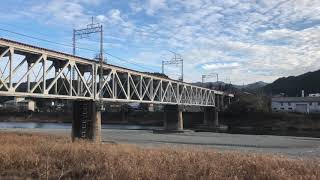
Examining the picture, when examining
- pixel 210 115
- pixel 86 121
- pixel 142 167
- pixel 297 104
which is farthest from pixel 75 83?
pixel 297 104

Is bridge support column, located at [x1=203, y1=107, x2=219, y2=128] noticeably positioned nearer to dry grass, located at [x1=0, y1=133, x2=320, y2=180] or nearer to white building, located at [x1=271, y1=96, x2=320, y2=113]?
white building, located at [x1=271, y1=96, x2=320, y2=113]

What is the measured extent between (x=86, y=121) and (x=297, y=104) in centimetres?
13614

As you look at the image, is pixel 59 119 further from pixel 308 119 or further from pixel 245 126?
pixel 308 119

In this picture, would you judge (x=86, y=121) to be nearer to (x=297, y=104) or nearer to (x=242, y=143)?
(x=242, y=143)

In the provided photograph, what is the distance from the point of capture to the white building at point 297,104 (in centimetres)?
17562

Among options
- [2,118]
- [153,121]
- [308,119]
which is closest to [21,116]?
[2,118]

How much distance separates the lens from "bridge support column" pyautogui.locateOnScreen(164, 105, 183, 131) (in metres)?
114

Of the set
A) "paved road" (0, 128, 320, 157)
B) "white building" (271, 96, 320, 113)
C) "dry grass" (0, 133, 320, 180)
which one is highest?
"white building" (271, 96, 320, 113)

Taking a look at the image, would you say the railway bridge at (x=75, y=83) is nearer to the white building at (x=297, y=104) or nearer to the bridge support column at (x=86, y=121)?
the bridge support column at (x=86, y=121)

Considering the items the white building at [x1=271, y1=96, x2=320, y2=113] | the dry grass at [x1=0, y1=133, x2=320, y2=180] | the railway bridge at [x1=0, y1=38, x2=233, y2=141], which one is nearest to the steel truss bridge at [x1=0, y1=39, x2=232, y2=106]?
the railway bridge at [x1=0, y1=38, x2=233, y2=141]

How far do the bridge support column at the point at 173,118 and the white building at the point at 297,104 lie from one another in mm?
70329

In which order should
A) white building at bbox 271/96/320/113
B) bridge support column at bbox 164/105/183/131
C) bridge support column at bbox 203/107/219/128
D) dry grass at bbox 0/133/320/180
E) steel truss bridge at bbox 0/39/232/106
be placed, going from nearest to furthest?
1. dry grass at bbox 0/133/320/180
2. steel truss bridge at bbox 0/39/232/106
3. bridge support column at bbox 164/105/183/131
4. bridge support column at bbox 203/107/219/128
5. white building at bbox 271/96/320/113

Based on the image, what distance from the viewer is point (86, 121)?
2459 inches

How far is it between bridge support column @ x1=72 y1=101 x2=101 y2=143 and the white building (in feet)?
403
